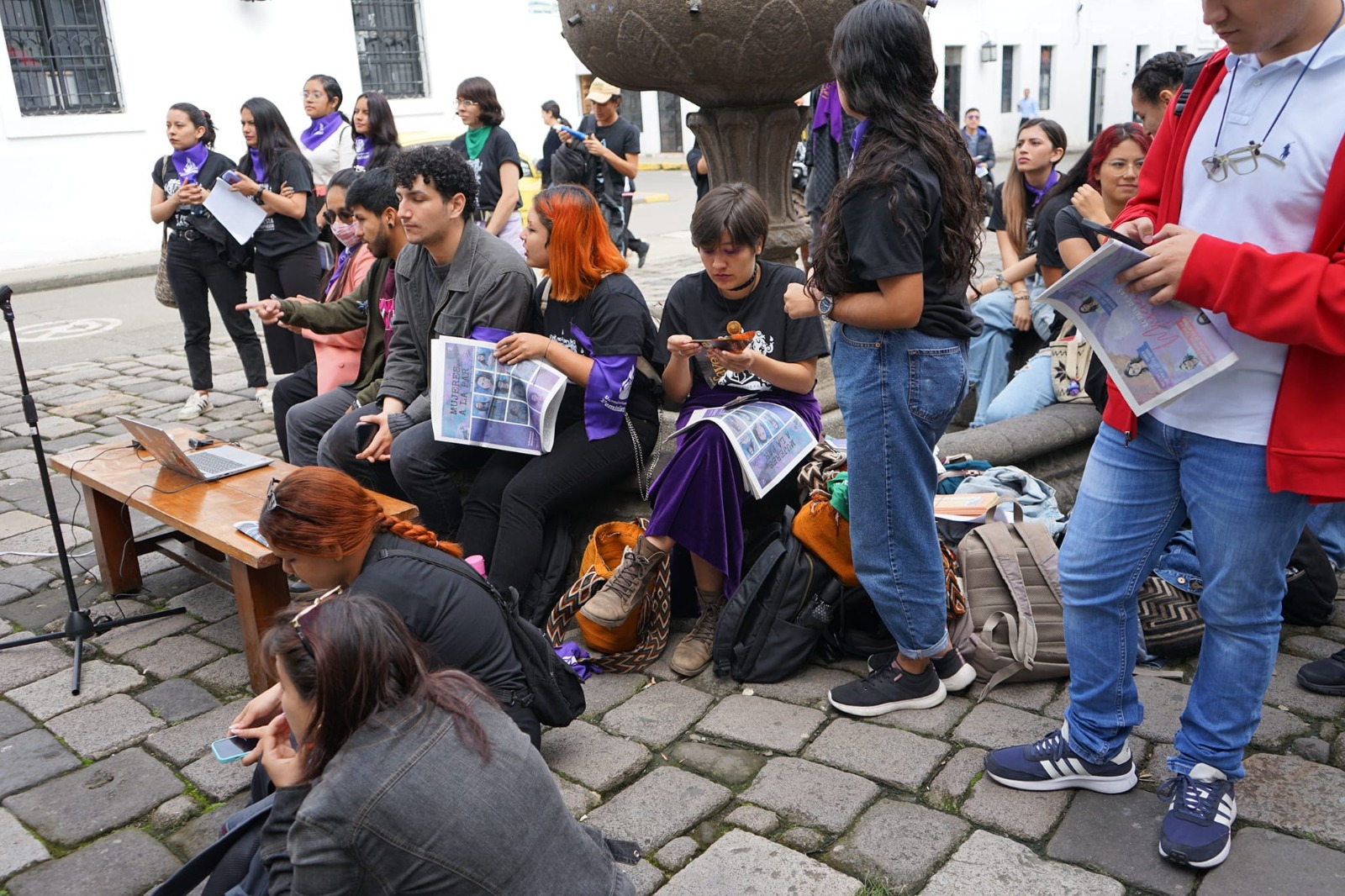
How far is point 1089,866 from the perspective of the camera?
99.4 inches

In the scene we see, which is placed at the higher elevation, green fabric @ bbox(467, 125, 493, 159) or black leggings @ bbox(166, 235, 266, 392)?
green fabric @ bbox(467, 125, 493, 159)

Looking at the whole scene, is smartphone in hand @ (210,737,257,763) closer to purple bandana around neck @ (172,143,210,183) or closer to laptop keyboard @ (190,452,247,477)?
laptop keyboard @ (190,452,247,477)

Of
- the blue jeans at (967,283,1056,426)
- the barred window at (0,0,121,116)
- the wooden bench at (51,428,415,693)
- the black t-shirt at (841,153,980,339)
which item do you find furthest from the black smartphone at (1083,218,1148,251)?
the barred window at (0,0,121,116)

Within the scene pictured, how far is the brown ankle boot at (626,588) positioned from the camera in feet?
11.7

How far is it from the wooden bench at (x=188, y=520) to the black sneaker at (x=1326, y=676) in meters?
2.69

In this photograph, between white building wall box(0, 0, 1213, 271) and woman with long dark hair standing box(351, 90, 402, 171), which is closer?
woman with long dark hair standing box(351, 90, 402, 171)

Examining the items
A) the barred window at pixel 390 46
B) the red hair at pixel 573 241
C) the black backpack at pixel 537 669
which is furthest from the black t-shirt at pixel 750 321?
the barred window at pixel 390 46

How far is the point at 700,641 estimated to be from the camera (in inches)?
145

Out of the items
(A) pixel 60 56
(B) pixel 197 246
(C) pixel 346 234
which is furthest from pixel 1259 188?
(A) pixel 60 56

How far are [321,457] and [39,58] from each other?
12515 mm

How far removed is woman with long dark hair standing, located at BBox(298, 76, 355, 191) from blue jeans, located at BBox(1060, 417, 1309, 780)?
581 cm

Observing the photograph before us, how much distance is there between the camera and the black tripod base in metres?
3.85

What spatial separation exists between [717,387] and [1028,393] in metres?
1.75

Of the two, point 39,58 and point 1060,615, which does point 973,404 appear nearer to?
point 1060,615
